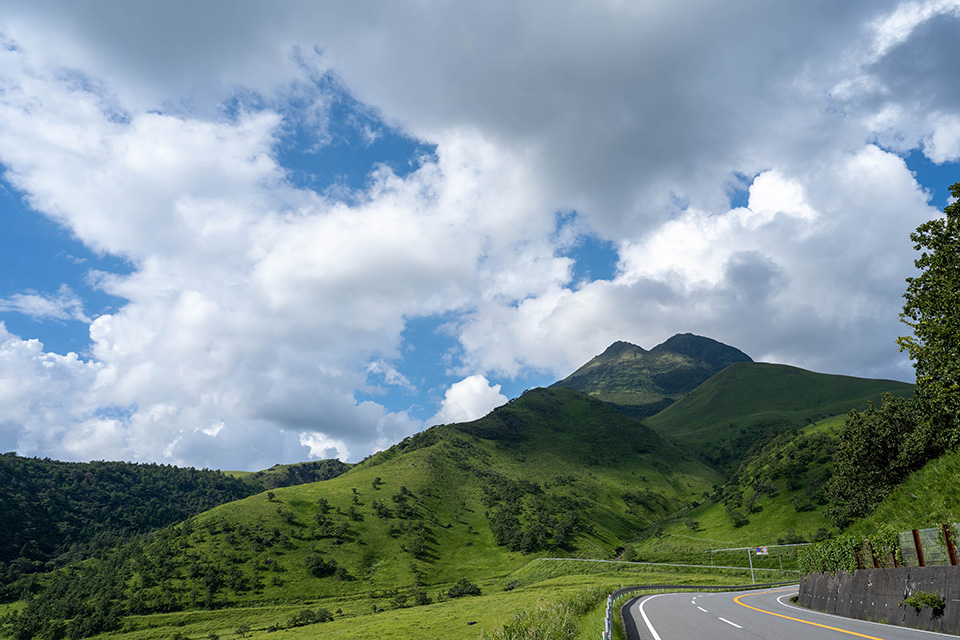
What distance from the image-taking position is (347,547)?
124 m

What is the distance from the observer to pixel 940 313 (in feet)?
93.1

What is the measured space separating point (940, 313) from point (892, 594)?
18.4m

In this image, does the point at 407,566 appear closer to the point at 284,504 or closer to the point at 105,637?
the point at 284,504

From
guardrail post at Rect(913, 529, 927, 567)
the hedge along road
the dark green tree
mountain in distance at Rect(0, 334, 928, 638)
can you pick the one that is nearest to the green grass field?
mountain in distance at Rect(0, 334, 928, 638)

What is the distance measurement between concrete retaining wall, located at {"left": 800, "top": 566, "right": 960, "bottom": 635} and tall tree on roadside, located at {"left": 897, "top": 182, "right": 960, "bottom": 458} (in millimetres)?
11514

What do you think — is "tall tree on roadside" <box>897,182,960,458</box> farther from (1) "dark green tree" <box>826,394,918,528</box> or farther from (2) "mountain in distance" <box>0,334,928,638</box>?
(2) "mountain in distance" <box>0,334,928,638</box>

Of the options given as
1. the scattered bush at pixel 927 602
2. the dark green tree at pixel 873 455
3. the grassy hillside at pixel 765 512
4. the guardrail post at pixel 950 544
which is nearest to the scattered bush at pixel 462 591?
the grassy hillside at pixel 765 512

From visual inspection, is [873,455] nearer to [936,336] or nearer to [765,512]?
[936,336]

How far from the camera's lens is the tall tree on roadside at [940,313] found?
2583 cm

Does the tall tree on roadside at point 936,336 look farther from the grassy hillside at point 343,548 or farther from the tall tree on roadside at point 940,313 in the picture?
the grassy hillside at point 343,548

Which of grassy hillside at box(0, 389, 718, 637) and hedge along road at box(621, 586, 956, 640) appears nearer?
hedge along road at box(621, 586, 956, 640)

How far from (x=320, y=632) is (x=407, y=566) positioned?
57.6 metres

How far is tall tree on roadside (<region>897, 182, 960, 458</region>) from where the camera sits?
2583 cm

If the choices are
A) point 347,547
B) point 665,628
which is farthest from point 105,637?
point 665,628
